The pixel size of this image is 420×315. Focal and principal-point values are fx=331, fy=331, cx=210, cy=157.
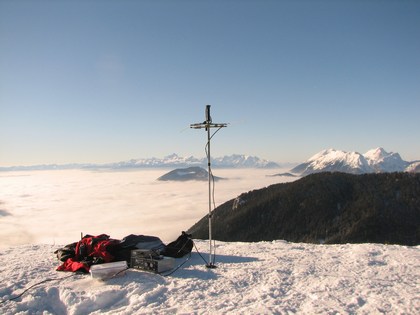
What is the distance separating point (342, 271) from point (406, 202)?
18803 cm

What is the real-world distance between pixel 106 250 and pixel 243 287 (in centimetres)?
516

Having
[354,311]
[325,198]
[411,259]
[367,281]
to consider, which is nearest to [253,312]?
[354,311]

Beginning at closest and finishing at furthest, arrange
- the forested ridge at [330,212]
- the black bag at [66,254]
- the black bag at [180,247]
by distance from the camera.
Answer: the black bag at [66,254], the black bag at [180,247], the forested ridge at [330,212]

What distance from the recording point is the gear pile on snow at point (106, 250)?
1115 cm

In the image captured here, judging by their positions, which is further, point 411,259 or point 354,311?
point 411,259

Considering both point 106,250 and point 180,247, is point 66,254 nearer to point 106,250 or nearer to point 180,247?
point 106,250

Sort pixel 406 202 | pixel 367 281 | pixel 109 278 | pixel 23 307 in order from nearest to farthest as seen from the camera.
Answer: pixel 23 307 → pixel 367 281 → pixel 109 278 → pixel 406 202

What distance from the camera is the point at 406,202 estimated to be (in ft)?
558

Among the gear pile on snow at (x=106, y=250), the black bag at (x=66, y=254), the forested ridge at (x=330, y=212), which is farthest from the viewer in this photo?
the forested ridge at (x=330, y=212)

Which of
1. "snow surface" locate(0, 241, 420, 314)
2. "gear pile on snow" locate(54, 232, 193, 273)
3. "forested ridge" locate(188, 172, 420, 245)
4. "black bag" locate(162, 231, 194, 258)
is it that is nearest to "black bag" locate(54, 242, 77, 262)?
"gear pile on snow" locate(54, 232, 193, 273)

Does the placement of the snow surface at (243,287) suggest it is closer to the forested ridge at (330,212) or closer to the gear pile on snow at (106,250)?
the gear pile on snow at (106,250)

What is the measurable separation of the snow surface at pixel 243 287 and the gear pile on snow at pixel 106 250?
0.54 m

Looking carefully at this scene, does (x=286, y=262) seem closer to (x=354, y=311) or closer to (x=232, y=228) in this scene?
(x=354, y=311)

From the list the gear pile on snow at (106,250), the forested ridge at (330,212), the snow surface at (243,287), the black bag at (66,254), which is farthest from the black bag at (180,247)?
the forested ridge at (330,212)
